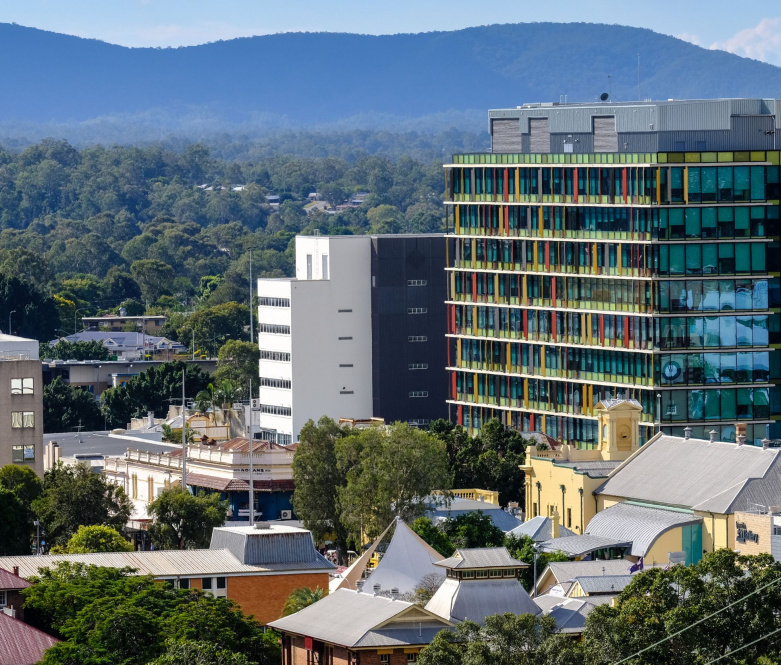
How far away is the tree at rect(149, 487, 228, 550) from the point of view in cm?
14412

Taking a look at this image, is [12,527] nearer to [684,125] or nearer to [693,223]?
[693,223]

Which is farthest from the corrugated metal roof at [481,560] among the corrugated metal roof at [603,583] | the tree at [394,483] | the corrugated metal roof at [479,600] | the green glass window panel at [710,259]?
the green glass window panel at [710,259]

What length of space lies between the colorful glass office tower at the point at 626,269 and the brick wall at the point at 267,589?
49.8 meters

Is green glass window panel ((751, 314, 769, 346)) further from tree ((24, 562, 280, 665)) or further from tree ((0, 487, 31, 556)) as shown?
tree ((24, 562, 280, 665))

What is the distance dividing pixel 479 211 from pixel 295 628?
3319 inches

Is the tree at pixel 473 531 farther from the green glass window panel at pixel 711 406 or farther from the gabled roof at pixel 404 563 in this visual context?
the green glass window panel at pixel 711 406

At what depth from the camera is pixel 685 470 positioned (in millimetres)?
138250

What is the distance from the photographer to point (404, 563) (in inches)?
4624

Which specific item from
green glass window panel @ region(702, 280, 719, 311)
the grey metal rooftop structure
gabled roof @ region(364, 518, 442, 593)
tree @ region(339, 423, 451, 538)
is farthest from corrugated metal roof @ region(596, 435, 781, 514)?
the grey metal rooftop structure

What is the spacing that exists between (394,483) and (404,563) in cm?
2418

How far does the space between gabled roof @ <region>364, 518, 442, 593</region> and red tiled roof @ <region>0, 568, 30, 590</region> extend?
15771mm

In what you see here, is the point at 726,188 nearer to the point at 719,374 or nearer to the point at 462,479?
the point at 719,374

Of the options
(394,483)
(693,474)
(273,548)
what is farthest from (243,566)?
(693,474)

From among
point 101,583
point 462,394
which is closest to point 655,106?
point 462,394
